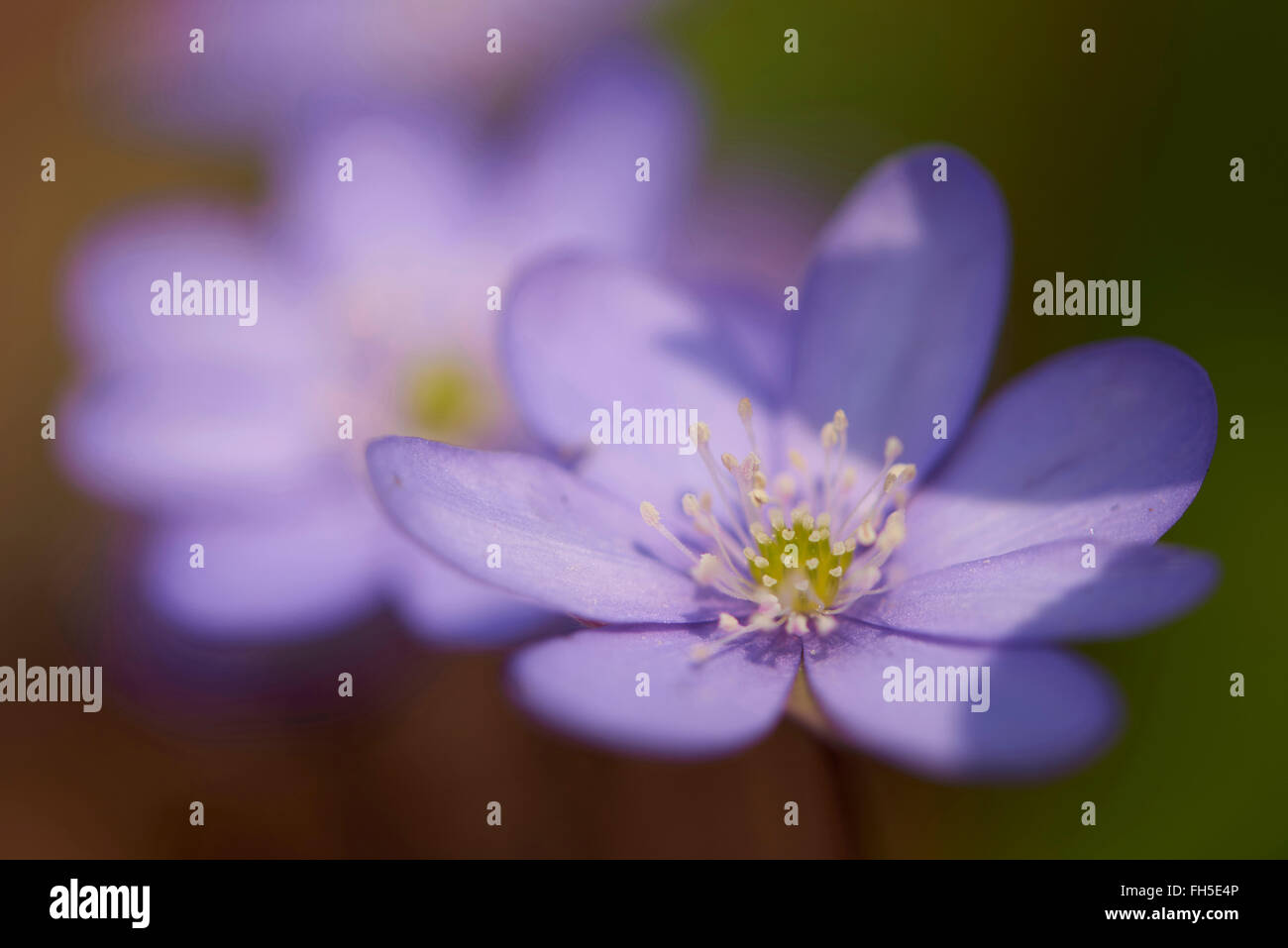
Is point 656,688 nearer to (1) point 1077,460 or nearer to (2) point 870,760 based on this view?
(1) point 1077,460

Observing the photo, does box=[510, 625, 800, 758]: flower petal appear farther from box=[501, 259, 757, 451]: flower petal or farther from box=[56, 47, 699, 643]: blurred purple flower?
box=[56, 47, 699, 643]: blurred purple flower

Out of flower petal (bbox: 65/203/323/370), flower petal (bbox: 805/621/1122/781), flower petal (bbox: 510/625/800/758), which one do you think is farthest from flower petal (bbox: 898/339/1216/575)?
flower petal (bbox: 65/203/323/370)

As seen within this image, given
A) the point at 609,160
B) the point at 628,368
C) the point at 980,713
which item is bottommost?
the point at 980,713

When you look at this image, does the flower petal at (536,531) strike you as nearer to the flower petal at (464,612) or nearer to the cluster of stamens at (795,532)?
the cluster of stamens at (795,532)

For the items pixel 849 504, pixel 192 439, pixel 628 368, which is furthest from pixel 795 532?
pixel 192 439

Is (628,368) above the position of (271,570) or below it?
above

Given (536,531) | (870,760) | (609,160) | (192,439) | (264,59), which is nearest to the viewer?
(536,531)
